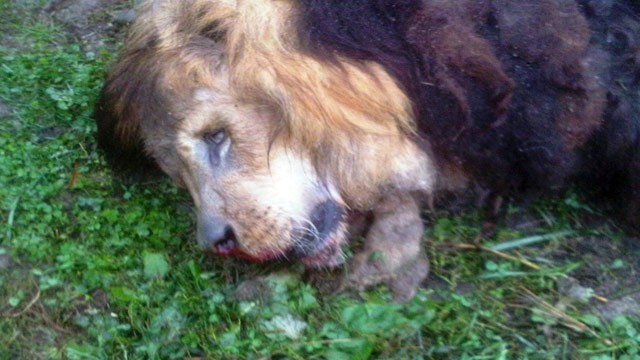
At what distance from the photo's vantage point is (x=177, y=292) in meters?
3.19

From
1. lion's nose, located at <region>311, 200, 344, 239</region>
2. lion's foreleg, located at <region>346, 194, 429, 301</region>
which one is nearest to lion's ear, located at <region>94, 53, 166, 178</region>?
lion's nose, located at <region>311, 200, 344, 239</region>

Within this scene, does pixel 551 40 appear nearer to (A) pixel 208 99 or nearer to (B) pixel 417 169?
(B) pixel 417 169

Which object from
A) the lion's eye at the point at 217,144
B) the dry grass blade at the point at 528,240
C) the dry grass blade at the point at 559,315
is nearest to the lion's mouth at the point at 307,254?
the lion's eye at the point at 217,144

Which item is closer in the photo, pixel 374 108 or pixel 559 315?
pixel 559 315

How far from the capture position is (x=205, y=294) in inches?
125

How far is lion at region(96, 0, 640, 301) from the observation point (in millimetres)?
3029

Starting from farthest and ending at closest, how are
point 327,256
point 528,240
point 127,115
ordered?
1. point 127,115
2. point 528,240
3. point 327,256

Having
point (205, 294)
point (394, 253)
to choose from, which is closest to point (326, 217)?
point (394, 253)

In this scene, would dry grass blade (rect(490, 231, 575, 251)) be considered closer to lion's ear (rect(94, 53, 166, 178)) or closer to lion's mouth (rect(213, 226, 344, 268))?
lion's mouth (rect(213, 226, 344, 268))

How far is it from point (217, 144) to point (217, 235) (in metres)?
0.33

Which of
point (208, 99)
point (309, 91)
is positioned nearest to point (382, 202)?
point (309, 91)

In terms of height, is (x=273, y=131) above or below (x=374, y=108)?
below

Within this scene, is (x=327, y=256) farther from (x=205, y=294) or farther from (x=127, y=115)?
(x=127, y=115)

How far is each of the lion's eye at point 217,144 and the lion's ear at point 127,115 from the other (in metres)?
0.25
